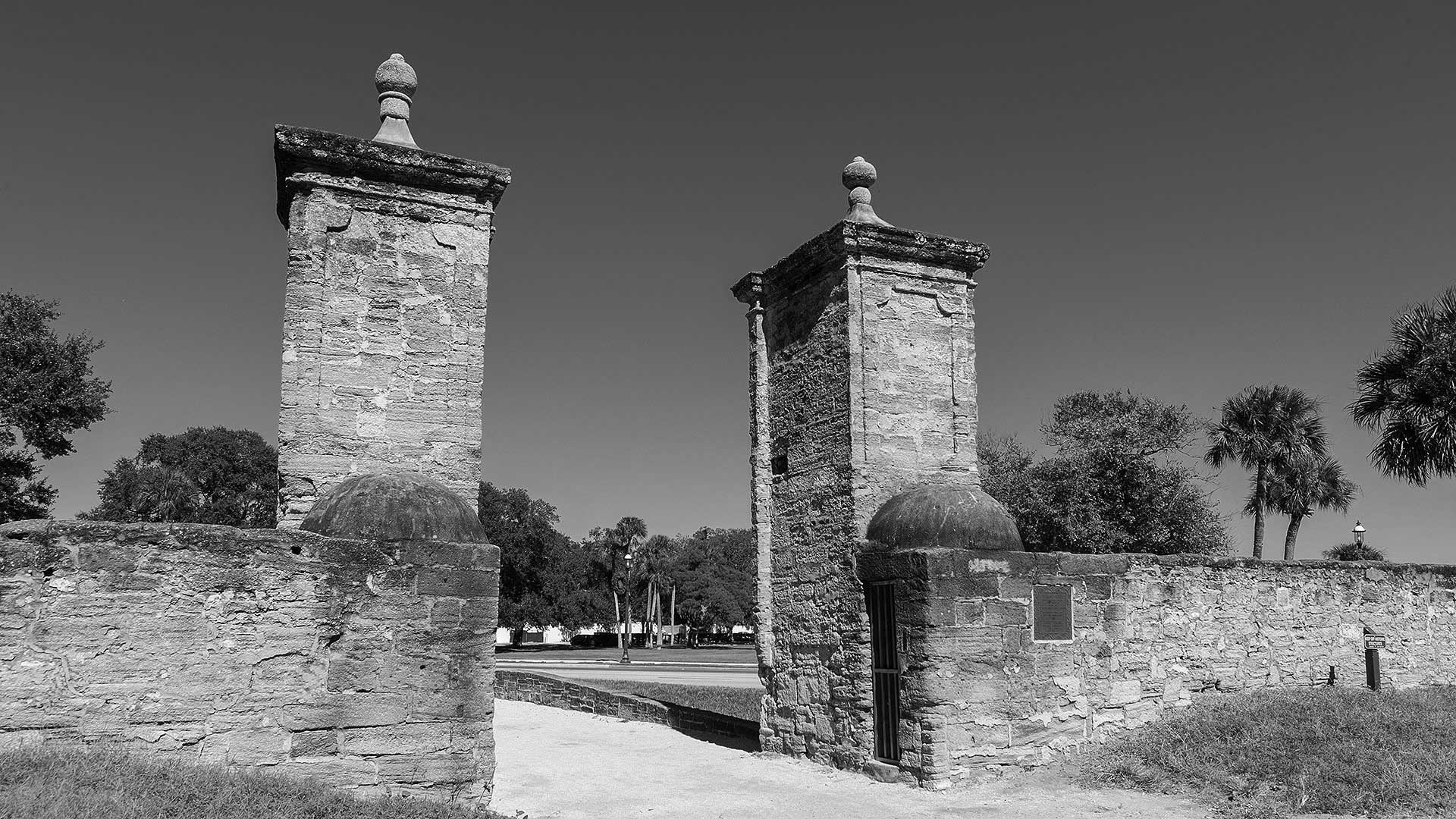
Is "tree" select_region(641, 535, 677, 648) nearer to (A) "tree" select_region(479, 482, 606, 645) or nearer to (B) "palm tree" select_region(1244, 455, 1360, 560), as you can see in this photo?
(A) "tree" select_region(479, 482, 606, 645)

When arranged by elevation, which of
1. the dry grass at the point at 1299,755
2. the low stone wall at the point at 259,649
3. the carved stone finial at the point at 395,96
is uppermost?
the carved stone finial at the point at 395,96

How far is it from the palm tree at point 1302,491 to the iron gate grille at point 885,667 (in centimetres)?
1895

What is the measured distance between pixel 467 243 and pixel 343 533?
2.79m

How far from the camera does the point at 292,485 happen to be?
7.70 meters

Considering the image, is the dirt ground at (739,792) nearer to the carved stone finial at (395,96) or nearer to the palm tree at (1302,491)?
the carved stone finial at (395,96)

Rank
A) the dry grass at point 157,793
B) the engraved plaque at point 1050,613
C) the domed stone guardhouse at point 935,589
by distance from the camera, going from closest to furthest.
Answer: the dry grass at point 157,793, the domed stone guardhouse at point 935,589, the engraved plaque at point 1050,613

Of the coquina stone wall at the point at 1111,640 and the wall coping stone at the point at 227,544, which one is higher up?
the wall coping stone at the point at 227,544

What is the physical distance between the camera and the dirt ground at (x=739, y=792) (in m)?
8.16

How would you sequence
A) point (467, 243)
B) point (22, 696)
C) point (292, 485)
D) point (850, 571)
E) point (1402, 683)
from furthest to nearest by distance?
point (1402, 683) < point (850, 571) < point (467, 243) < point (292, 485) < point (22, 696)

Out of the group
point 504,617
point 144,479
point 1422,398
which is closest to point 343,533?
point 1422,398

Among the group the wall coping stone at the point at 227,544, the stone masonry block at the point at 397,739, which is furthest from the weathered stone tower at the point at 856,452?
the stone masonry block at the point at 397,739

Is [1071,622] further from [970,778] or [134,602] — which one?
[134,602]

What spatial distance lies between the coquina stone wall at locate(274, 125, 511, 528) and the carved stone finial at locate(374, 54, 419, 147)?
0.53 m

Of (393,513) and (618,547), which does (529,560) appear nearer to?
(618,547)
